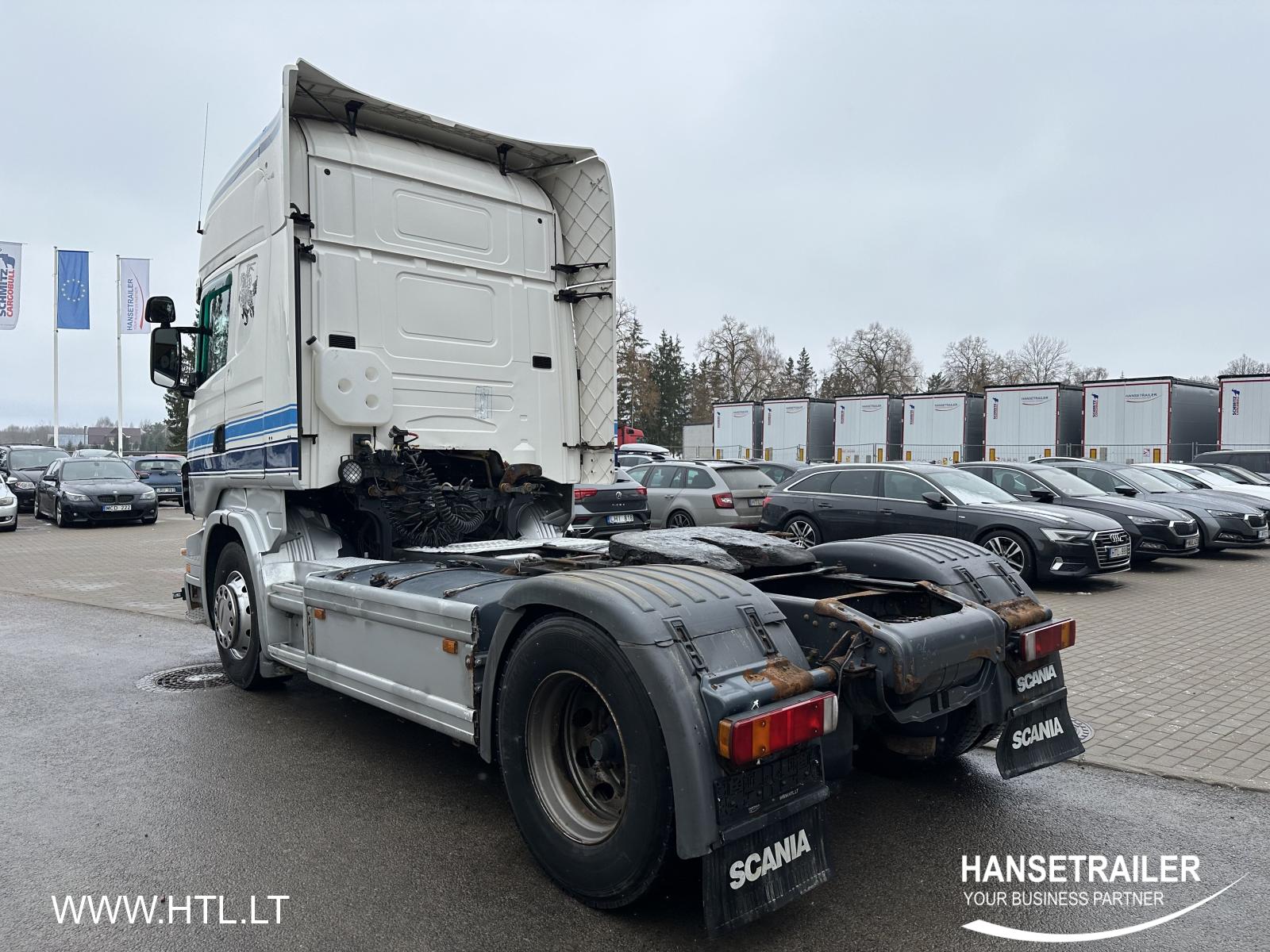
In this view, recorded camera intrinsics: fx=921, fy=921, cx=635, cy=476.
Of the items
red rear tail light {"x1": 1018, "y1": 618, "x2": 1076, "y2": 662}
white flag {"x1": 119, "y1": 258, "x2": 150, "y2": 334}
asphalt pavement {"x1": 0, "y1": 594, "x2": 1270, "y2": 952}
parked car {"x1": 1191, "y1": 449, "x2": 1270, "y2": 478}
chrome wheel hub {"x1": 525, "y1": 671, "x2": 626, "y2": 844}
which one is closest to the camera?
asphalt pavement {"x1": 0, "y1": 594, "x2": 1270, "y2": 952}

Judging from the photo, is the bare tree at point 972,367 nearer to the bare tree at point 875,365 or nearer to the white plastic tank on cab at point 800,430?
the bare tree at point 875,365

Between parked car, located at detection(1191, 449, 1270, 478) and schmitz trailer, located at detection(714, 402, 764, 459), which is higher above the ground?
schmitz trailer, located at detection(714, 402, 764, 459)

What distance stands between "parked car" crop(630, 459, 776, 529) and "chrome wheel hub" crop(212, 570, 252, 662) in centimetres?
1058

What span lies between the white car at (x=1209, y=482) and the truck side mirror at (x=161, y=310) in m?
16.4

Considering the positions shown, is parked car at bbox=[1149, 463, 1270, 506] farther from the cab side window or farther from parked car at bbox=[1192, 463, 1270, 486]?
the cab side window

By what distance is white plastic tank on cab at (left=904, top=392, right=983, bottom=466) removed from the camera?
100ft

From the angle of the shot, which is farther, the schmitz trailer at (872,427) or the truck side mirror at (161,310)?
the schmitz trailer at (872,427)

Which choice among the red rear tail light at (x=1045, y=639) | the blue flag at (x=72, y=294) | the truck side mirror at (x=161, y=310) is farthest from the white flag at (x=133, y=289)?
the red rear tail light at (x=1045, y=639)

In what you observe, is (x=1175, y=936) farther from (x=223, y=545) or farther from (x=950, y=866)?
(x=223, y=545)

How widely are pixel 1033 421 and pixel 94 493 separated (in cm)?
2602

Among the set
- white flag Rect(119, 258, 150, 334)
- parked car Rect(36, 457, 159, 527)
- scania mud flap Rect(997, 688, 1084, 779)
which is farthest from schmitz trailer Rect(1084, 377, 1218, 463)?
white flag Rect(119, 258, 150, 334)

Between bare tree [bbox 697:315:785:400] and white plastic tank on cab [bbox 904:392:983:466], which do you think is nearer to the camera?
white plastic tank on cab [bbox 904:392:983:466]

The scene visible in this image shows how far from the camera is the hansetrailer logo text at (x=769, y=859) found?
112 inches

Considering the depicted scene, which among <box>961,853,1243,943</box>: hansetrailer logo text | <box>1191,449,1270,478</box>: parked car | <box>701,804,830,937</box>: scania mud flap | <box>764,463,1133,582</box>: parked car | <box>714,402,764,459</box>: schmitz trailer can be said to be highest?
<box>714,402,764,459</box>: schmitz trailer
